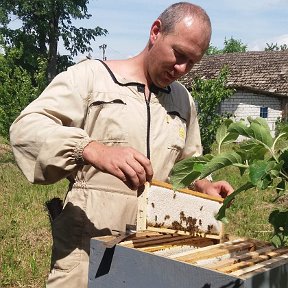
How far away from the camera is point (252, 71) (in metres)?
26.8

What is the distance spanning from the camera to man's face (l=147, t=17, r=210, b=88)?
2291mm

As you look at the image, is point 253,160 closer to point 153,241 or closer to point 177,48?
point 153,241

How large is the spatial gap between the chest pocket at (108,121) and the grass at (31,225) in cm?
163

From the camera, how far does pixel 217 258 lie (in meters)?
1.74

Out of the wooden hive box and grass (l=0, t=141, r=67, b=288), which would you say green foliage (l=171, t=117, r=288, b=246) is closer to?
the wooden hive box

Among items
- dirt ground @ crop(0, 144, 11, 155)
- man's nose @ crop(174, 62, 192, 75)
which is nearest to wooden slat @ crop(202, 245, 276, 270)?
man's nose @ crop(174, 62, 192, 75)

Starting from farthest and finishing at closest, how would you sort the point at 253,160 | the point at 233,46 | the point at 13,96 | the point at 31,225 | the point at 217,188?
1. the point at 233,46
2. the point at 13,96
3. the point at 31,225
4. the point at 217,188
5. the point at 253,160

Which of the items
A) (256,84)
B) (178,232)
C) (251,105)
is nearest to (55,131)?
(178,232)

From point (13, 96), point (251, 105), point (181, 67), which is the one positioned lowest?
point (181, 67)

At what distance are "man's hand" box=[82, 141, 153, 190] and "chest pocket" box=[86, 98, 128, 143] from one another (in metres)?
0.53

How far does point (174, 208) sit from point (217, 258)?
0.97ft

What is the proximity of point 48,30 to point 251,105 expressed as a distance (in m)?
13.8

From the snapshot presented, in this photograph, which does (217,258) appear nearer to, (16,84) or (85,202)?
(85,202)

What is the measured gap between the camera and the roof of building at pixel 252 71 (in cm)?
2509
